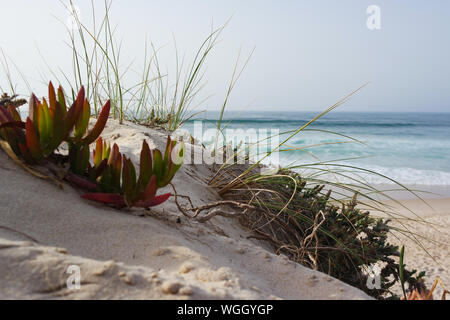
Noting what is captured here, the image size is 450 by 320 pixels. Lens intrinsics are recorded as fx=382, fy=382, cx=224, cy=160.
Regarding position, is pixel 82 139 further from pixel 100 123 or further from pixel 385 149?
pixel 385 149

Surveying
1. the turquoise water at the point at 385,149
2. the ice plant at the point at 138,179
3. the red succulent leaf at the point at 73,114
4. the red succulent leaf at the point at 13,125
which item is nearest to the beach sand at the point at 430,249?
the turquoise water at the point at 385,149

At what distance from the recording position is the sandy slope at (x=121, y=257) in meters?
1.12

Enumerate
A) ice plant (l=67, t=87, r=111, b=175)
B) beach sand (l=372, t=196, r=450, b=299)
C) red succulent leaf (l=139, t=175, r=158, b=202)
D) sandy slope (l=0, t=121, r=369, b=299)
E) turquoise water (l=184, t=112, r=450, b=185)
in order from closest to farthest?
sandy slope (l=0, t=121, r=369, b=299) → red succulent leaf (l=139, t=175, r=158, b=202) → ice plant (l=67, t=87, r=111, b=175) → beach sand (l=372, t=196, r=450, b=299) → turquoise water (l=184, t=112, r=450, b=185)

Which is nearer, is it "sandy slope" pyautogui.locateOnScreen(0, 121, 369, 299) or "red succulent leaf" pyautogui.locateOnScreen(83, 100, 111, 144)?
"sandy slope" pyautogui.locateOnScreen(0, 121, 369, 299)

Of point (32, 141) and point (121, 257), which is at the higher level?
point (32, 141)

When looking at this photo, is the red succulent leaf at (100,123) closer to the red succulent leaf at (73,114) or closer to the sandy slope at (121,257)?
the red succulent leaf at (73,114)

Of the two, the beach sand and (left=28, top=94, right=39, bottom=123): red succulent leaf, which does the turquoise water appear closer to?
the beach sand

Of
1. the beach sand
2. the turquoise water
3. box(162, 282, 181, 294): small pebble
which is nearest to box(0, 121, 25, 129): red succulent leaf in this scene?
box(162, 282, 181, 294): small pebble

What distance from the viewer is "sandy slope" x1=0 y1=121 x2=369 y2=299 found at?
3.67 feet

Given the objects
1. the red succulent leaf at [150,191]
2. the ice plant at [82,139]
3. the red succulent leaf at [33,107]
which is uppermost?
the red succulent leaf at [33,107]

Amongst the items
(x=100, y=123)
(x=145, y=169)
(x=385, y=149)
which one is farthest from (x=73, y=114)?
(x=385, y=149)

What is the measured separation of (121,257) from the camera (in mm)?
1365

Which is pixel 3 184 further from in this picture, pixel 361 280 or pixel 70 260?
pixel 361 280
